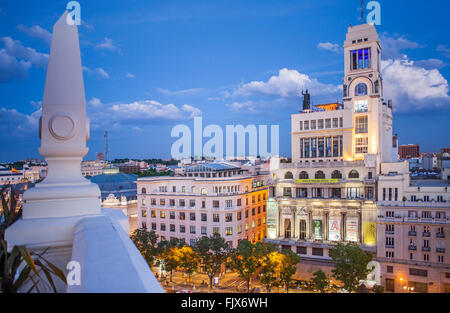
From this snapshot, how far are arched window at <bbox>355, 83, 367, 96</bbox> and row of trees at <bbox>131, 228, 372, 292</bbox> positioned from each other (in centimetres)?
1823

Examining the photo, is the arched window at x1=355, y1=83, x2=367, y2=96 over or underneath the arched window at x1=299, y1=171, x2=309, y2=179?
over

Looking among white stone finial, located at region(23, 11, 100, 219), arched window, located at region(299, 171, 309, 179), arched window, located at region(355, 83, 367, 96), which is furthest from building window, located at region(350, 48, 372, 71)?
white stone finial, located at region(23, 11, 100, 219)

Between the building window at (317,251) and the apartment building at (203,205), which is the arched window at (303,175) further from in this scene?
the building window at (317,251)

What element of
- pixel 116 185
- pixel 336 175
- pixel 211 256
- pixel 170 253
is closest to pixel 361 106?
pixel 336 175

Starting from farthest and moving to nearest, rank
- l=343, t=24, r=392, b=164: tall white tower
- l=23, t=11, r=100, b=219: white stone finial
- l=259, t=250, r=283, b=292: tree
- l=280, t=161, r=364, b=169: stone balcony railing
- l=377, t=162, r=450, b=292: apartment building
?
1. l=343, t=24, r=392, b=164: tall white tower
2. l=280, t=161, r=364, b=169: stone balcony railing
3. l=377, t=162, r=450, b=292: apartment building
4. l=259, t=250, r=283, b=292: tree
5. l=23, t=11, r=100, b=219: white stone finial

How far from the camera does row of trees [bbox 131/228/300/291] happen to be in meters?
25.3

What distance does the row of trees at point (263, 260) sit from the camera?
78.9 ft

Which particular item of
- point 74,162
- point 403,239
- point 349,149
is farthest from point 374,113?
point 74,162

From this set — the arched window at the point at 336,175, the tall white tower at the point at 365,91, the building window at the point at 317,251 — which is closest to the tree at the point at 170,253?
the building window at the point at 317,251

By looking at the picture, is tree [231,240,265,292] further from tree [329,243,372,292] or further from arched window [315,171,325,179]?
arched window [315,171,325,179]

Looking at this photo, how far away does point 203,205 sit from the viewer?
1406 inches

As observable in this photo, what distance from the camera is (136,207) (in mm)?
42906

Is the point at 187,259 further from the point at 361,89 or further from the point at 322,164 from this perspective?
the point at 361,89

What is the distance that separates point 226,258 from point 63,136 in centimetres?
2692
